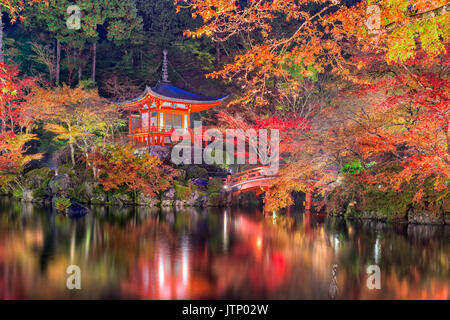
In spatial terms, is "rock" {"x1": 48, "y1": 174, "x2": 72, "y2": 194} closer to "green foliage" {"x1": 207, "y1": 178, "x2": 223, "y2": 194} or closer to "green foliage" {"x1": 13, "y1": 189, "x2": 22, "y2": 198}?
"green foliage" {"x1": 13, "y1": 189, "x2": 22, "y2": 198}

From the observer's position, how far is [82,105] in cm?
2127

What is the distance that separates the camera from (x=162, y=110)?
2430 cm

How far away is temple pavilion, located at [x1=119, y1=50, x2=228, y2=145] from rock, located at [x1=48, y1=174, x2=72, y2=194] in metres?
5.25

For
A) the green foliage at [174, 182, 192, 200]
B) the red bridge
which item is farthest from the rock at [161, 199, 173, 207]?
the red bridge

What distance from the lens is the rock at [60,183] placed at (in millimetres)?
20750

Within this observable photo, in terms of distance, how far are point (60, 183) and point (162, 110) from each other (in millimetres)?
7271

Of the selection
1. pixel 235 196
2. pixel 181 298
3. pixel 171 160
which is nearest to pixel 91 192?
pixel 171 160

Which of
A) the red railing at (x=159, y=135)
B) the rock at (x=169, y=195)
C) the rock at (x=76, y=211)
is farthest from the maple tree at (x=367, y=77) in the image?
the rock at (x=76, y=211)

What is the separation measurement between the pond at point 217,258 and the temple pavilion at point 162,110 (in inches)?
343

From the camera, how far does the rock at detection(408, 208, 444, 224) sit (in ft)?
46.2

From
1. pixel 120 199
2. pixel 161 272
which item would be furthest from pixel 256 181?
pixel 161 272

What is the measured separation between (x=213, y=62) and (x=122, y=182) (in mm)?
17318
